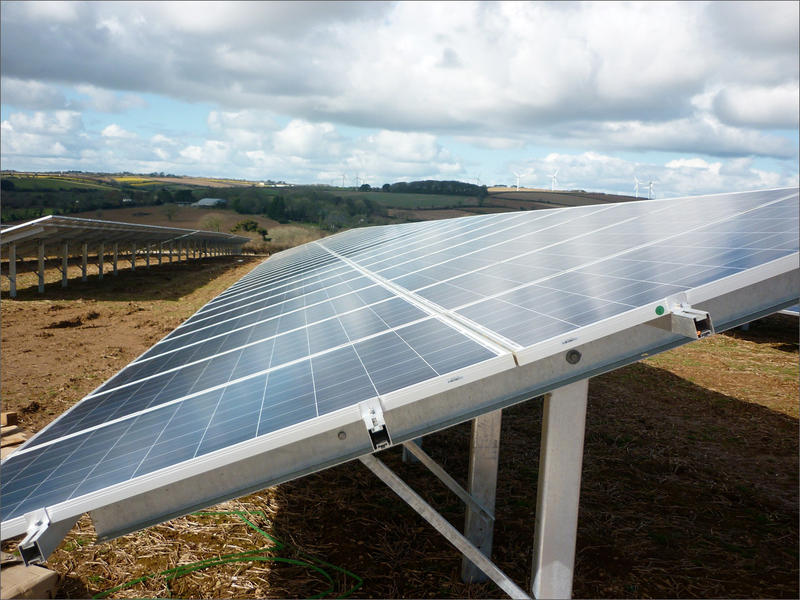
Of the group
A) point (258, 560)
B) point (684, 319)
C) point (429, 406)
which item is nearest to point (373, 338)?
point (429, 406)

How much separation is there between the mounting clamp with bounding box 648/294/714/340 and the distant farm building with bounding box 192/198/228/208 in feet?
485

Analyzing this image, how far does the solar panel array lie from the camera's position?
4.63 metres

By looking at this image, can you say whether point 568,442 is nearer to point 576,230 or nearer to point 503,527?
point 503,527

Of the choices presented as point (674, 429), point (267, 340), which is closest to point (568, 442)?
point (267, 340)

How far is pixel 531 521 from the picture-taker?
9.31 m

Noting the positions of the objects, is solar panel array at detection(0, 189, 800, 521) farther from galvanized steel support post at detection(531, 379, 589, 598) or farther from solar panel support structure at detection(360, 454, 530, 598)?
solar panel support structure at detection(360, 454, 530, 598)

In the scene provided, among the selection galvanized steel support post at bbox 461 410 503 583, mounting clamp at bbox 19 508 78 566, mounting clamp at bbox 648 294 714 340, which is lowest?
galvanized steel support post at bbox 461 410 503 583

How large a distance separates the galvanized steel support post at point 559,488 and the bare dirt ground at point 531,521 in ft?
8.77

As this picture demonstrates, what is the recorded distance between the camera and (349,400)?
442 cm

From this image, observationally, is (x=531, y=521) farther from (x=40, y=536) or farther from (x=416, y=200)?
(x=416, y=200)

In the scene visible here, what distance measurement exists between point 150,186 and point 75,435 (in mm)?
182987

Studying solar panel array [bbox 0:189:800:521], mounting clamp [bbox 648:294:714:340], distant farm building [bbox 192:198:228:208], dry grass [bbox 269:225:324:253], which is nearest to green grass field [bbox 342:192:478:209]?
dry grass [bbox 269:225:324:253]

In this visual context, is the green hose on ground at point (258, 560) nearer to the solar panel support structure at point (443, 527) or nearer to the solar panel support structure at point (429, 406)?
the solar panel support structure at point (443, 527)

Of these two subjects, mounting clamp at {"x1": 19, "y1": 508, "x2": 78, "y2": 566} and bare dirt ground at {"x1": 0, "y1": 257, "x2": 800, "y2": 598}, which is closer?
mounting clamp at {"x1": 19, "y1": 508, "x2": 78, "y2": 566}
